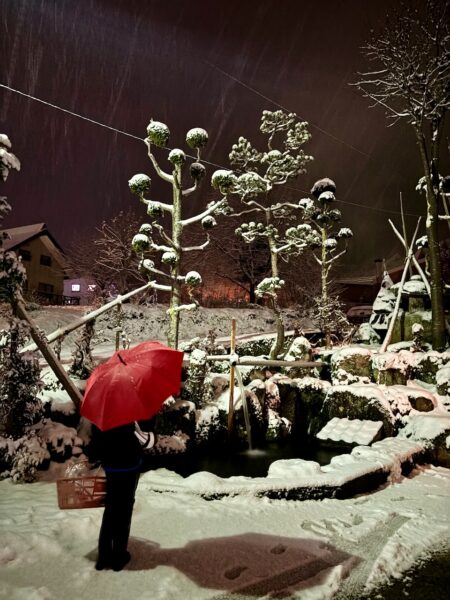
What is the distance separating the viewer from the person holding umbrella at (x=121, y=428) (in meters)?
3.30

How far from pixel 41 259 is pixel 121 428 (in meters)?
36.1

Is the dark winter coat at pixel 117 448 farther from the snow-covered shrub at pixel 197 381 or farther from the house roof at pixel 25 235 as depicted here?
the house roof at pixel 25 235

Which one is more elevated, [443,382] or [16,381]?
[443,382]

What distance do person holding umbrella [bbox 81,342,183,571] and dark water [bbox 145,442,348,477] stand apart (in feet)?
17.3

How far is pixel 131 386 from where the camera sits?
335 centimetres

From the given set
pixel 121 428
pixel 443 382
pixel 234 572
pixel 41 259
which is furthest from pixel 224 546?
pixel 41 259

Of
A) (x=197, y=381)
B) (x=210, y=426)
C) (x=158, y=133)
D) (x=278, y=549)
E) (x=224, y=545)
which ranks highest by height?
(x=158, y=133)

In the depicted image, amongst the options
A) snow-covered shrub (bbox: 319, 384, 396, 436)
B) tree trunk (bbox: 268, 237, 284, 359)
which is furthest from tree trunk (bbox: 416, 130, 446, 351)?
tree trunk (bbox: 268, 237, 284, 359)

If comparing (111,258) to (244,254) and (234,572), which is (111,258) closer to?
(244,254)

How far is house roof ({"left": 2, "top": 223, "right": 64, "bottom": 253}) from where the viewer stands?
33053 mm

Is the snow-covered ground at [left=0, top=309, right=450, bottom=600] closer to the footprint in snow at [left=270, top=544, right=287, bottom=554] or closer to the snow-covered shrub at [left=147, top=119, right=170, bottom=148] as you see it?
the footprint in snow at [left=270, top=544, right=287, bottom=554]

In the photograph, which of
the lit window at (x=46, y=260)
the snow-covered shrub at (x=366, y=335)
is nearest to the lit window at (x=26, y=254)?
the lit window at (x=46, y=260)

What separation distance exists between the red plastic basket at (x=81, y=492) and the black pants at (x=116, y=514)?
0.51ft

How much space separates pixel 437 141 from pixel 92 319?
14.1 m
